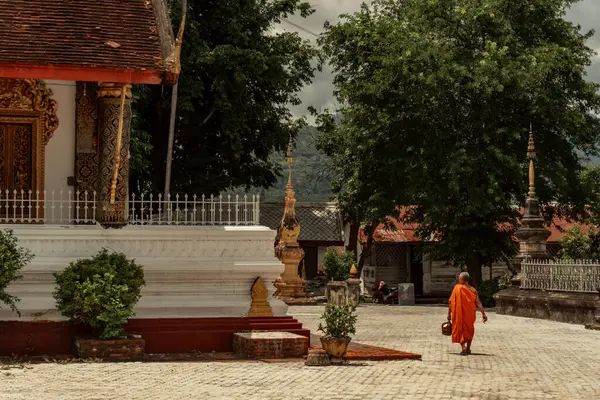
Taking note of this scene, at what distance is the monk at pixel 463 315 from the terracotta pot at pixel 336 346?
2838mm

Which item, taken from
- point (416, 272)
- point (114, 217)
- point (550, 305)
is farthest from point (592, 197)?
point (114, 217)

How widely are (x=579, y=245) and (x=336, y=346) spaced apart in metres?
27.4

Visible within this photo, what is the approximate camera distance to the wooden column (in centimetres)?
1795

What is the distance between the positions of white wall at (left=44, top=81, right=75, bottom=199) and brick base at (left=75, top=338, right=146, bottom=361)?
453 centimetres

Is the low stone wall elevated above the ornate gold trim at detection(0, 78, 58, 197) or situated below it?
below

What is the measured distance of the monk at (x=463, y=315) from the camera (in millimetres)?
17578

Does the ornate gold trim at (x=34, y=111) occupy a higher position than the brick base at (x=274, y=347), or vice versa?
the ornate gold trim at (x=34, y=111)

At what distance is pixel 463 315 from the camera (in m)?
17.7

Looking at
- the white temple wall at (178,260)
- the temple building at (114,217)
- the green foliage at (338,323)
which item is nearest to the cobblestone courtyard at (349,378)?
the green foliage at (338,323)

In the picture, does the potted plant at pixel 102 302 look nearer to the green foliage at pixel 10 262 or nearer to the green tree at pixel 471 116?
the green foliage at pixel 10 262

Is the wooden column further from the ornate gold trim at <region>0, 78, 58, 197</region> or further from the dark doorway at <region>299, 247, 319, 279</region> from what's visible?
the dark doorway at <region>299, 247, 319, 279</region>

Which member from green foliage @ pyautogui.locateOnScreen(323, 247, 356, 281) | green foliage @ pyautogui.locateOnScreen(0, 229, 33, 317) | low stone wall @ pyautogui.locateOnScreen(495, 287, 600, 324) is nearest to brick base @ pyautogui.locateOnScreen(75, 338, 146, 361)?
green foliage @ pyautogui.locateOnScreen(0, 229, 33, 317)

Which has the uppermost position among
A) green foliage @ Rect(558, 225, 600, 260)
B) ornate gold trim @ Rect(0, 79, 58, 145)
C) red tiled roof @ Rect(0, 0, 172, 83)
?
red tiled roof @ Rect(0, 0, 172, 83)

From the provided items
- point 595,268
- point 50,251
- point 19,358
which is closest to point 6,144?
point 50,251
